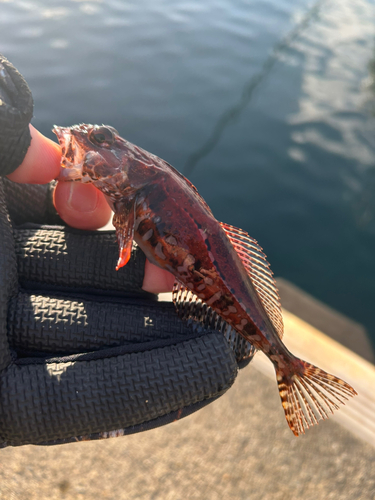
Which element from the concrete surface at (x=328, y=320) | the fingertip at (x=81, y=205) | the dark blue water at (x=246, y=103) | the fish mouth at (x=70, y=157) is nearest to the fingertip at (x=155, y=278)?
the fingertip at (x=81, y=205)

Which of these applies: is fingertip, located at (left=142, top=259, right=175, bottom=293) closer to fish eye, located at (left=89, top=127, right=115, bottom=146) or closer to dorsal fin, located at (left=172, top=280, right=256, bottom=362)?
dorsal fin, located at (left=172, top=280, right=256, bottom=362)

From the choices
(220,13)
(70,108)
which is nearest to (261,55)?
(220,13)

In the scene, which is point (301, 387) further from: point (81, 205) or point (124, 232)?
point (81, 205)

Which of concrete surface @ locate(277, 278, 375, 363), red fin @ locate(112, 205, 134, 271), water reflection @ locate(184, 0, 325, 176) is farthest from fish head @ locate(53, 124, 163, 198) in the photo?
water reflection @ locate(184, 0, 325, 176)

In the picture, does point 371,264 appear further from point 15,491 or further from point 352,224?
point 15,491

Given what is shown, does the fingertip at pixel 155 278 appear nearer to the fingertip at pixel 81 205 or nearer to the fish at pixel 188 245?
the fish at pixel 188 245
